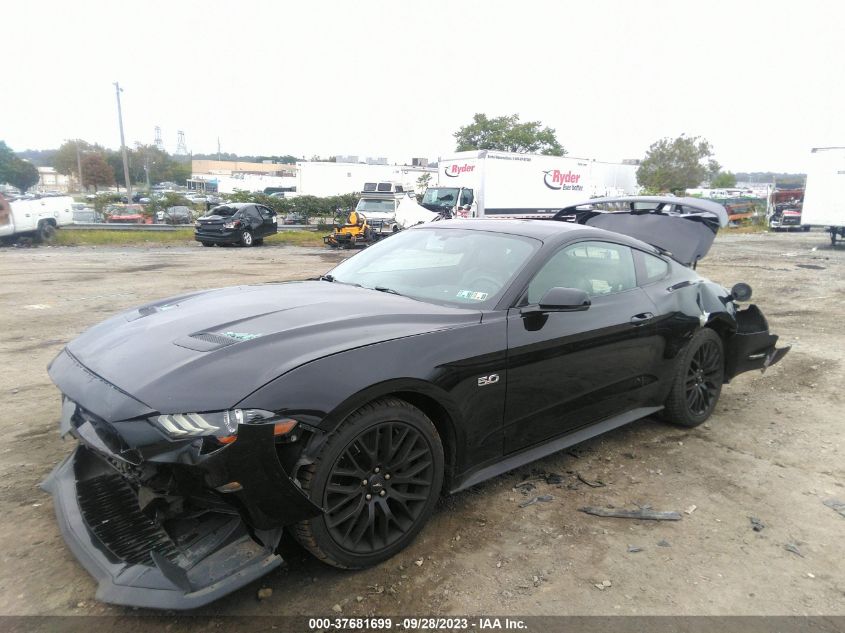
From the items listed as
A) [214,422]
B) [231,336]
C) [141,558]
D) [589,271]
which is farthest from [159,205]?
[214,422]

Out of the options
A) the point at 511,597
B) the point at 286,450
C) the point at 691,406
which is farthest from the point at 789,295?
the point at 286,450

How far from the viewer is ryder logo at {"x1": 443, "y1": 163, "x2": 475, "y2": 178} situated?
78.6ft

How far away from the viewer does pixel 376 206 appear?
Answer: 76.2ft

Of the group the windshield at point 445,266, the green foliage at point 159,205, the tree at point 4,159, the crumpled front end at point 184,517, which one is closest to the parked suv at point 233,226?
the green foliage at point 159,205

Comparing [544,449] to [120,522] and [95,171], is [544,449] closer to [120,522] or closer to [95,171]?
[120,522]

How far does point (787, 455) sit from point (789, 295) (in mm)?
8059

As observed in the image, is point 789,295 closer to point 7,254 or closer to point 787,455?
point 787,455

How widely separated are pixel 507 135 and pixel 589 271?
54.7 meters

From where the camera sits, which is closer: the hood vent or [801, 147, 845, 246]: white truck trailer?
the hood vent

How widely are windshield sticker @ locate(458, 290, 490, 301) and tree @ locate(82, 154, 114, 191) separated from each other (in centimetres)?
7611

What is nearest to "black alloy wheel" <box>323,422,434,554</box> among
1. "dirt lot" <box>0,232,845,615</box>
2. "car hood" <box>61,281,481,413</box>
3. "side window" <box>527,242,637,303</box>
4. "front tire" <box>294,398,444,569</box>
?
"front tire" <box>294,398,444,569</box>

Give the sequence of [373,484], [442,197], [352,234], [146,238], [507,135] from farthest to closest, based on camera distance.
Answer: [507,135], [442,197], [146,238], [352,234], [373,484]

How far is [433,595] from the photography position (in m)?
2.50

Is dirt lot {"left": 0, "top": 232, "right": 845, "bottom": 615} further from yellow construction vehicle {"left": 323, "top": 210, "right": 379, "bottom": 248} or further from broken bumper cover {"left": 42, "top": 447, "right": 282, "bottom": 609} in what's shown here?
yellow construction vehicle {"left": 323, "top": 210, "right": 379, "bottom": 248}
